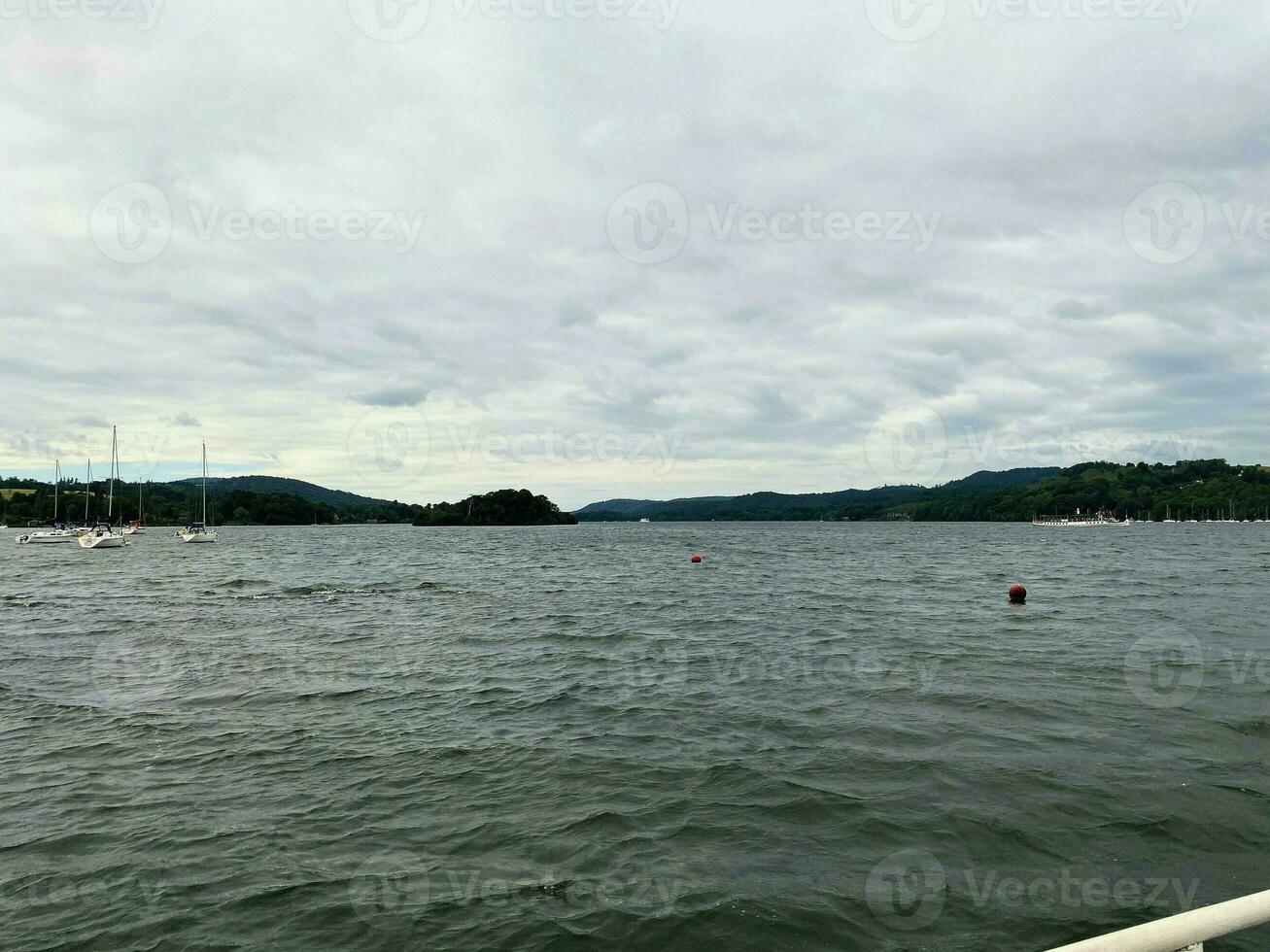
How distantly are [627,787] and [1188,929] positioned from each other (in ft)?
31.1

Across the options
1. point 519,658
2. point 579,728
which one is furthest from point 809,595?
point 579,728

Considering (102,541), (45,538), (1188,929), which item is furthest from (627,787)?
(45,538)

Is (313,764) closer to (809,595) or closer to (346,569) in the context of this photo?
(809,595)

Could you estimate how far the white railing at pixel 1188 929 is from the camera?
10.2 feet

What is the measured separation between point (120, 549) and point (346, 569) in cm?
5862

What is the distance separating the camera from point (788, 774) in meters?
12.3

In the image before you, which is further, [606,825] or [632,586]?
[632,586]

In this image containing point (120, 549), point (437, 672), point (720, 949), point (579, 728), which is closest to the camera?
point (720, 949)

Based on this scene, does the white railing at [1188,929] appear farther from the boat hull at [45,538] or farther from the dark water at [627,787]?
the boat hull at [45,538]

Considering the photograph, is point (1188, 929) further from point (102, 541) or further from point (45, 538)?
point (45, 538)

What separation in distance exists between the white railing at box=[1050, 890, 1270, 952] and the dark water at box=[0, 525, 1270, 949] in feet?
16.2

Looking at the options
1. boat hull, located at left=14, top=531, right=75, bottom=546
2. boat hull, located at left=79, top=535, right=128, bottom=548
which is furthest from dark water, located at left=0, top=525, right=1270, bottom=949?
boat hull, located at left=14, top=531, right=75, bottom=546

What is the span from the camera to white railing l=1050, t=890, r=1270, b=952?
3.10m

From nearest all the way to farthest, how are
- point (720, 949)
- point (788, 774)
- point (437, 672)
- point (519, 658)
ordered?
point (720, 949), point (788, 774), point (437, 672), point (519, 658)
